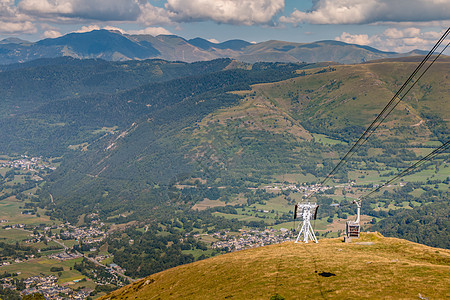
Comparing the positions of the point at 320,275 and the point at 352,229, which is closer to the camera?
the point at 320,275

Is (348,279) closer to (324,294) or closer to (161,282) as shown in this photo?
(324,294)

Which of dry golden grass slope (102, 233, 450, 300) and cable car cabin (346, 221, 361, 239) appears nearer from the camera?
dry golden grass slope (102, 233, 450, 300)

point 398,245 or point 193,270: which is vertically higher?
point 398,245

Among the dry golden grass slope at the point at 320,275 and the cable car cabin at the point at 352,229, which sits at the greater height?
the cable car cabin at the point at 352,229

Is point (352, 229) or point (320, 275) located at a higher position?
point (352, 229)

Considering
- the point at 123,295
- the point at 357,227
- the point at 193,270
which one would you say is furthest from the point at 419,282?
the point at 123,295

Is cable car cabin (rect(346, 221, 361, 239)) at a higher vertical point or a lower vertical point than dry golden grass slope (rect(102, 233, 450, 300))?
higher

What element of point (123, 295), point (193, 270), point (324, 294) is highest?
point (324, 294)

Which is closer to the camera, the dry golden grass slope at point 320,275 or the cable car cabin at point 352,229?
the dry golden grass slope at point 320,275
